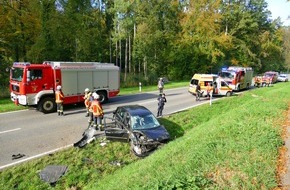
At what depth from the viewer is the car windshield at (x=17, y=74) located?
1487 centimetres

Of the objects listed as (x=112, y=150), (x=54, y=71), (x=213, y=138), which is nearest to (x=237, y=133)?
(x=213, y=138)

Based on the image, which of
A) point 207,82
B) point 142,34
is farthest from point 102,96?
point 142,34

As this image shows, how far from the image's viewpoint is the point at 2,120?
1349 centimetres

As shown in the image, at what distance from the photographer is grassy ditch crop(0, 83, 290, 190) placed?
209 inches

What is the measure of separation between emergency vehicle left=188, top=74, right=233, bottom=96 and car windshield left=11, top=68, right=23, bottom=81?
13.6 m

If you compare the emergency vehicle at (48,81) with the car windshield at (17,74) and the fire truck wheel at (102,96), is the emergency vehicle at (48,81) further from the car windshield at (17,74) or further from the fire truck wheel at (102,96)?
the fire truck wheel at (102,96)

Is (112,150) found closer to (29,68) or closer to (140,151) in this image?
(140,151)

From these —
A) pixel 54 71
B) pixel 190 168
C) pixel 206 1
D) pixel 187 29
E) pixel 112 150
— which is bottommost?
pixel 112 150

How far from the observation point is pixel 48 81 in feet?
50.3

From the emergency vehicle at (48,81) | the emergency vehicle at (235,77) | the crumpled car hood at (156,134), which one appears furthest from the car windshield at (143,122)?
the emergency vehicle at (235,77)

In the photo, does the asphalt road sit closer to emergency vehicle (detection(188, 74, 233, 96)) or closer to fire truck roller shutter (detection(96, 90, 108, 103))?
fire truck roller shutter (detection(96, 90, 108, 103))

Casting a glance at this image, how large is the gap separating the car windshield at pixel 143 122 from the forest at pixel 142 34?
17.4m

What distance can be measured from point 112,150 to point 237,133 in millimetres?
4786

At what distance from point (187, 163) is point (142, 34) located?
32477 millimetres
